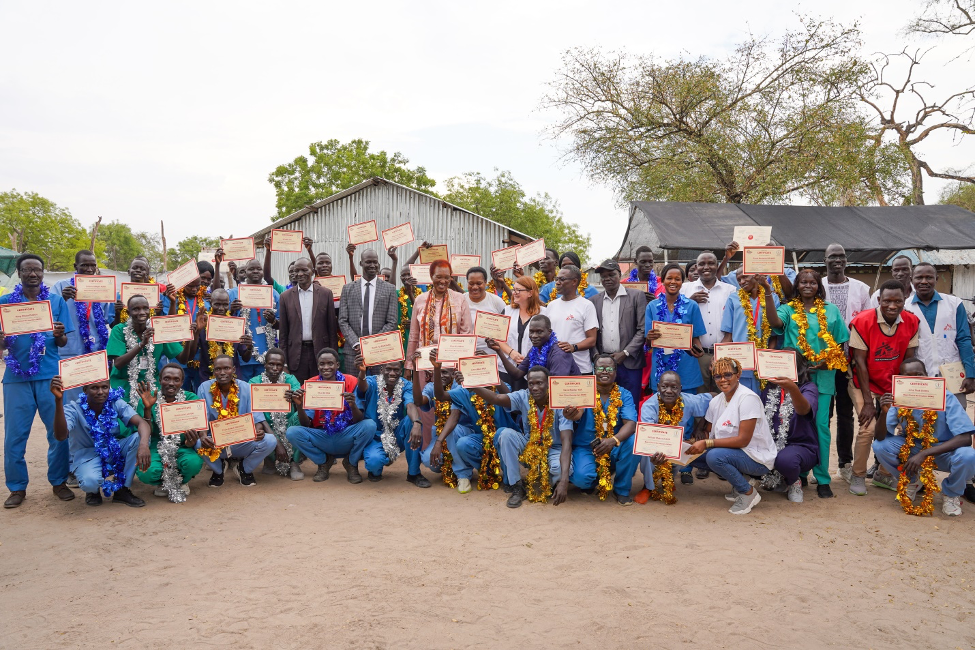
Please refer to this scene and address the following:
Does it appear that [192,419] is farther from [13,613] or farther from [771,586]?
[771,586]

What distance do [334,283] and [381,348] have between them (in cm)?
211

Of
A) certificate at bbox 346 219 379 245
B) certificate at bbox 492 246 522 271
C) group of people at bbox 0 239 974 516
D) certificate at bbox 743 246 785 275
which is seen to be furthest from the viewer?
certificate at bbox 346 219 379 245

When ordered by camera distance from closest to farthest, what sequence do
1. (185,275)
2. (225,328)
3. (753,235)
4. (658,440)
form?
(658,440) → (753,235) → (225,328) → (185,275)

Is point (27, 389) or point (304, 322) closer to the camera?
point (27, 389)

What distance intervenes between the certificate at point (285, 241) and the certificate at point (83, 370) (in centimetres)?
279

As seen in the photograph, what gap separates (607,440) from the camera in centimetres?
559

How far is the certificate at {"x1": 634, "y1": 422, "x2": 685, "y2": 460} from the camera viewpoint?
17.4ft

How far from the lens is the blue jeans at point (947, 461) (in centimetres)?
527

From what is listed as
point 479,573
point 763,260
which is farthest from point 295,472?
point 763,260

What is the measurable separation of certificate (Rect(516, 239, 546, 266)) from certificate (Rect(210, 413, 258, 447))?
333 centimetres

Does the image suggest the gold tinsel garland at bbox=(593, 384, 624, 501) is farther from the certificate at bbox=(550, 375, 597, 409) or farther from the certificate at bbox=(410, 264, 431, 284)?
the certificate at bbox=(410, 264, 431, 284)

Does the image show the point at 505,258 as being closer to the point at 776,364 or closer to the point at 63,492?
the point at 776,364

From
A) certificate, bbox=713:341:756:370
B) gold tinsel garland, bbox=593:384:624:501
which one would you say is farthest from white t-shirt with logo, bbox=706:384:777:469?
gold tinsel garland, bbox=593:384:624:501

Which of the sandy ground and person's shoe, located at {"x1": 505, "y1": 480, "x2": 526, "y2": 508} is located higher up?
person's shoe, located at {"x1": 505, "y1": 480, "x2": 526, "y2": 508}
